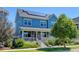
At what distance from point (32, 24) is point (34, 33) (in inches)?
7.0

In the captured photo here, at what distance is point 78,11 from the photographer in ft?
18.1

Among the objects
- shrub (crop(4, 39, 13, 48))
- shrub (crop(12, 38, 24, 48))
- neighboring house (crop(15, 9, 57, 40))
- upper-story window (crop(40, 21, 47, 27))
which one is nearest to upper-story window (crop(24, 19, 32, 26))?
neighboring house (crop(15, 9, 57, 40))

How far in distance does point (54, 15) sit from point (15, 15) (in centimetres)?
73

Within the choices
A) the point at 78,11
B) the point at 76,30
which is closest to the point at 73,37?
the point at 76,30

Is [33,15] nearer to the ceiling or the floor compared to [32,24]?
nearer to the ceiling

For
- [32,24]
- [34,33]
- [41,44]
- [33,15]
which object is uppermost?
[33,15]

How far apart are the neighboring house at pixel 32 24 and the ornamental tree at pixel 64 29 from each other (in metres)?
0.10

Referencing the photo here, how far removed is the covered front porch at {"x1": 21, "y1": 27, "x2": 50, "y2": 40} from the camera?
565cm

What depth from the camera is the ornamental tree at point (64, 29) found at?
18.5 feet

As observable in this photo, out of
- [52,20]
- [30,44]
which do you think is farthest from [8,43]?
[52,20]

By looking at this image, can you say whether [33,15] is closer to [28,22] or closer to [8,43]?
[28,22]

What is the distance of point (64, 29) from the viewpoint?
5.66 metres
